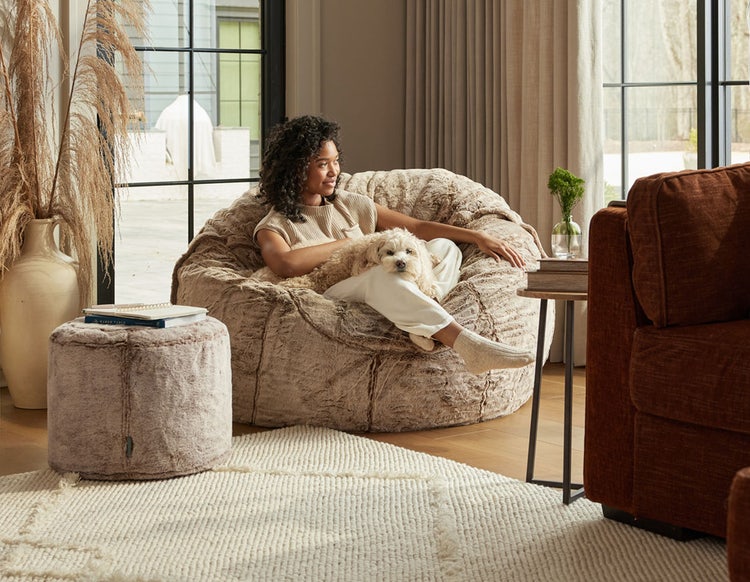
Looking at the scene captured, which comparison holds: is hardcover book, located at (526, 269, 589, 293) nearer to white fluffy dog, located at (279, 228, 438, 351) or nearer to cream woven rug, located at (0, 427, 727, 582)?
cream woven rug, located at (0, 427, 727, 582)

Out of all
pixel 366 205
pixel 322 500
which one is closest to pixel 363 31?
pixel 366 205

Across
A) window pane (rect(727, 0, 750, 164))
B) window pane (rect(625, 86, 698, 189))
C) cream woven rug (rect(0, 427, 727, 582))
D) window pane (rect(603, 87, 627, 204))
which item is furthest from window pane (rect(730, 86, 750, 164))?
cream woven rug (rect(0, 427, 727, 582))

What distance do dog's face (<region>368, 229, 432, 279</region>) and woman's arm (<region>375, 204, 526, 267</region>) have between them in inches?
12.1

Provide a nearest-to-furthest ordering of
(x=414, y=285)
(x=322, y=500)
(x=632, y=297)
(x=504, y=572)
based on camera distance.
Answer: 1. (x=504, y=572)
2. (x=632, y=297)
3. (x=322, y=500)
4. (x=414, y=285)

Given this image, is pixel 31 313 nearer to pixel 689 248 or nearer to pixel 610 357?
pixel 610 357

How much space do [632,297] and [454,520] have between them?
2.16 feet

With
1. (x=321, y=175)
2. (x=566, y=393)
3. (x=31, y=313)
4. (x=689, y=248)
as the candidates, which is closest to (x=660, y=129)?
(x=321, y=175)

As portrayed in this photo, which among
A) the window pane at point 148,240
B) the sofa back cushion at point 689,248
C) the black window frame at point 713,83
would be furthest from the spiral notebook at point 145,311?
the black window frame at point 713,83

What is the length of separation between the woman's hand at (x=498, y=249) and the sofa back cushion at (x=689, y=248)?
1356 mm

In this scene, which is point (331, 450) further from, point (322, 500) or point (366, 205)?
point (366, 205)

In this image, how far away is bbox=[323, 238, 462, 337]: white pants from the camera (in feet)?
11.0

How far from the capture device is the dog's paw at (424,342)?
3383 mm

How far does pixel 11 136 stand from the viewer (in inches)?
153

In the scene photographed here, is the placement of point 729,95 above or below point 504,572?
above
